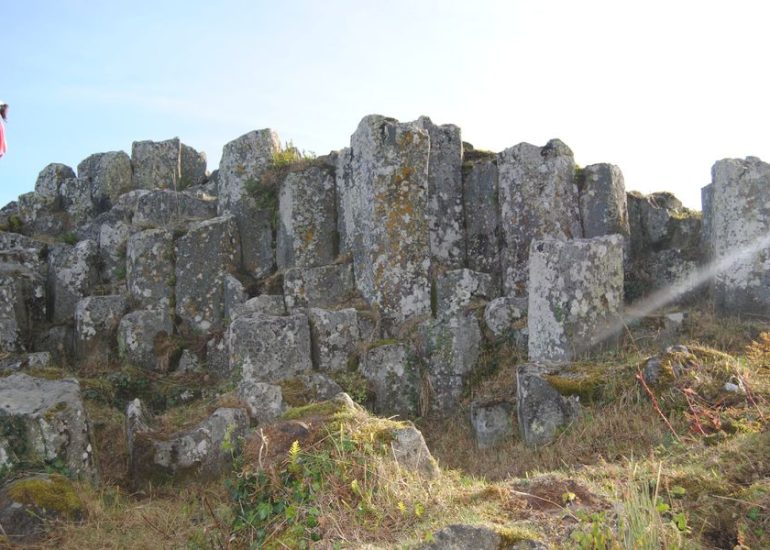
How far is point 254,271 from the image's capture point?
44.7 ft

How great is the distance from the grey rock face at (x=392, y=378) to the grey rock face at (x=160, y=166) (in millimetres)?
8718

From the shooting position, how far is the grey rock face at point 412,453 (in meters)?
6.21

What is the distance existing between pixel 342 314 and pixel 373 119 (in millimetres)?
2922

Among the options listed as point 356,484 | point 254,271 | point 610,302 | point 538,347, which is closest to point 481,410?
point 538,347

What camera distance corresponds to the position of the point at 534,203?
12156 millimetres

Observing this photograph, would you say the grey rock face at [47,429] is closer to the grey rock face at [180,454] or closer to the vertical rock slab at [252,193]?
the grey rock face at [180,454]

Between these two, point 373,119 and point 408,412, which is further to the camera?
point 373,119

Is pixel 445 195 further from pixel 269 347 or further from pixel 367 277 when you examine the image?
pixel 269 347

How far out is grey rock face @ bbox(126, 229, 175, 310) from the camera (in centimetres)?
1360

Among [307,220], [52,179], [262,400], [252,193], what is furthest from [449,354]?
[52,179]

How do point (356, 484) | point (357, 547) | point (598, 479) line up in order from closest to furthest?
point (357, 547)
point (356, 484)
point (598, 479)

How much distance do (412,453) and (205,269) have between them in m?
7.88

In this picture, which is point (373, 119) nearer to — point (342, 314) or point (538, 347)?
point (342, 314)

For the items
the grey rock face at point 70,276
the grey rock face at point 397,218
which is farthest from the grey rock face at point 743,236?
the grey rock face at point 70,276
